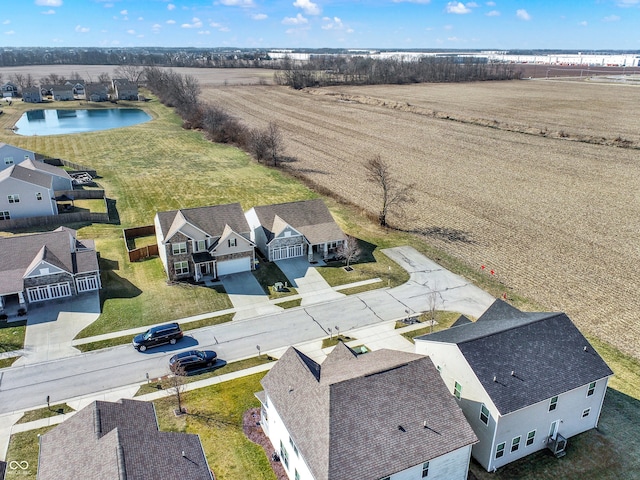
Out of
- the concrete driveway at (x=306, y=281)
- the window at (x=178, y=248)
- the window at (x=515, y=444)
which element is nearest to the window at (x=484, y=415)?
the window at (x=515, y=444)

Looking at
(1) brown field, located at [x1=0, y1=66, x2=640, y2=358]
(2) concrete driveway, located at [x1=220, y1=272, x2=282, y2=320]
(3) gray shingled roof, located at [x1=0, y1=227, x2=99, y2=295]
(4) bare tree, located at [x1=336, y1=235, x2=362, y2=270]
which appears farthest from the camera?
(4) bare tree, located at [x1=336, y1=235, x2=362, y2=270]

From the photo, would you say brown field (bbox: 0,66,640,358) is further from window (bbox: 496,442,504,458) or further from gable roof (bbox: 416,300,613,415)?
window (bbox: 496,442,504,458)

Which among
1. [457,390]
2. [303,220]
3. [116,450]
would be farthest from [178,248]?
[457,390]

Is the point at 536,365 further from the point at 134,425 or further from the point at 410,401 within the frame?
the point at 134,425

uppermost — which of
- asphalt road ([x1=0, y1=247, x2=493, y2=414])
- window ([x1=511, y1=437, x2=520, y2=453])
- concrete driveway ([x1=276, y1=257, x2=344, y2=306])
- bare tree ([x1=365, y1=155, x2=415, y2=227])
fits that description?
bare tree ([x1=365, y1=155, x2=415, y2=227])

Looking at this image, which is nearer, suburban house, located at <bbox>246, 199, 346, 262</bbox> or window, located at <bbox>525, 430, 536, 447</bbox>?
window, located at <bbox>525, 430, 536, 447</bbox>

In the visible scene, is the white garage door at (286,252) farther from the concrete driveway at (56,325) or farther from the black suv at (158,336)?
the concrete driveway at (56,325)

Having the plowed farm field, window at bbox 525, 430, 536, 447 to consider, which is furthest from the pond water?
window at bbox 525, 430, 536, 447

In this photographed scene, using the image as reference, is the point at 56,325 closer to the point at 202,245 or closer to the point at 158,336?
the point at 158,336
